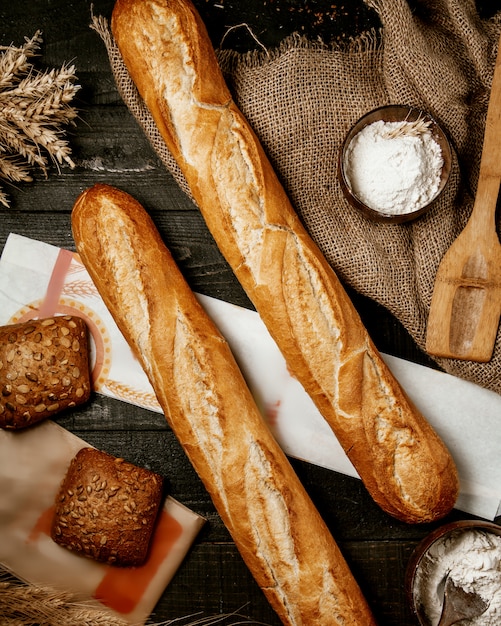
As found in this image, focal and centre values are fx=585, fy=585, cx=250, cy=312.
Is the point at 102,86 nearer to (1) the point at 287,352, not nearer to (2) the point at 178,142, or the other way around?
(2) the point at 178,142

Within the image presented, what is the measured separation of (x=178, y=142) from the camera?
4.67 feet

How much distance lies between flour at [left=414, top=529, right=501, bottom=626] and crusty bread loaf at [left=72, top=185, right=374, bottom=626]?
177 mm

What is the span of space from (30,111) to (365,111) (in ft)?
2.82

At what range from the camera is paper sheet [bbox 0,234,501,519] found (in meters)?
1.58

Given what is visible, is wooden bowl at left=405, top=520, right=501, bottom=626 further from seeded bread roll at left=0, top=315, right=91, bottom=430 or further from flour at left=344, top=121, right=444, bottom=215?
seeded bread roll at left=0, top=315, right=91, bottom=430

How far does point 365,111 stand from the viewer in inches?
60.2

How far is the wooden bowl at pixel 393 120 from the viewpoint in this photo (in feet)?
4.60

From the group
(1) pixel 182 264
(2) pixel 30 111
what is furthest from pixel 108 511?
(2) pixel 30 111

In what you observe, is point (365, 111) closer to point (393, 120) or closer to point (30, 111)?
point (393, 120)

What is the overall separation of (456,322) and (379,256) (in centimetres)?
26

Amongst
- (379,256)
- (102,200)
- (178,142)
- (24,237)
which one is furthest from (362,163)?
(24,237)

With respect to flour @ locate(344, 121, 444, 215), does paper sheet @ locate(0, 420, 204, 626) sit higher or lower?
lower

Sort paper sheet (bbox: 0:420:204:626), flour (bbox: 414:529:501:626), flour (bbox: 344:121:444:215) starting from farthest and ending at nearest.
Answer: paper sheet (bbox: 0:420:204:626) < flour (bbox: 414:529:501:626) < flour (bbox: 344:121:444:215)

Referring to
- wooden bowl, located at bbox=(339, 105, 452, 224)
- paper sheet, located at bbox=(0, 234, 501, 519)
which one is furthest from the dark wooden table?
wooden bowl, located at bbox=(339, 105, 452, 224)
